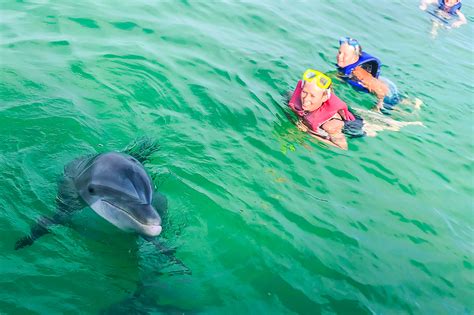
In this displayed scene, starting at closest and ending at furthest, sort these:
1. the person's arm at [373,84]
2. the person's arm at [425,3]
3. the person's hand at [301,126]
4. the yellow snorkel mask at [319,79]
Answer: the yellow snorkel mask at [319,79], the person's hand at [301,126], the person's arm at [373,84], the person's arm at [425,3]

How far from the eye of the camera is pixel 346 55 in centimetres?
916

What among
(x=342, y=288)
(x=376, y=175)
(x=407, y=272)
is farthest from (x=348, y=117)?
(x=342, y=288)

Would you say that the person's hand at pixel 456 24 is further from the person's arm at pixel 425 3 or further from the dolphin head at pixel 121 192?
the dolphin head at pixel 121 192

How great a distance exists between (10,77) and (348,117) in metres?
5.12

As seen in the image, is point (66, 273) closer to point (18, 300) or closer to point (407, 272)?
point (18, 300)

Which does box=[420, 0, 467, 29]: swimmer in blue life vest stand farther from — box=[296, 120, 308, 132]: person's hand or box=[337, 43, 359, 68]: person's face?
box=[296, 120, 308, 132]: person's hand

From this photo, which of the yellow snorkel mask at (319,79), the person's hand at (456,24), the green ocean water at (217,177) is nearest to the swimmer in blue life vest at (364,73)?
the green ocean water at (217,177)

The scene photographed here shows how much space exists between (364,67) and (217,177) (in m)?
5.05

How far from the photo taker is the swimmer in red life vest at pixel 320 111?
735 cm

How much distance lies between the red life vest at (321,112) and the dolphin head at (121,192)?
3.87 meters

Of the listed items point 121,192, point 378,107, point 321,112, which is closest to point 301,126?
point 321,112

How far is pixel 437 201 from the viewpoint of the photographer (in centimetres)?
663

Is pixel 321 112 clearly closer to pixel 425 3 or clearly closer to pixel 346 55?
pixel 346 55

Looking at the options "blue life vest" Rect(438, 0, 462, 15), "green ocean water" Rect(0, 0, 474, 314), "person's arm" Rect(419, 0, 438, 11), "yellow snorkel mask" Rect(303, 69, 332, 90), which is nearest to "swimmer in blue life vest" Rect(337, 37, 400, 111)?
"green ocean water" Rect(0, 0, 474, 314)
